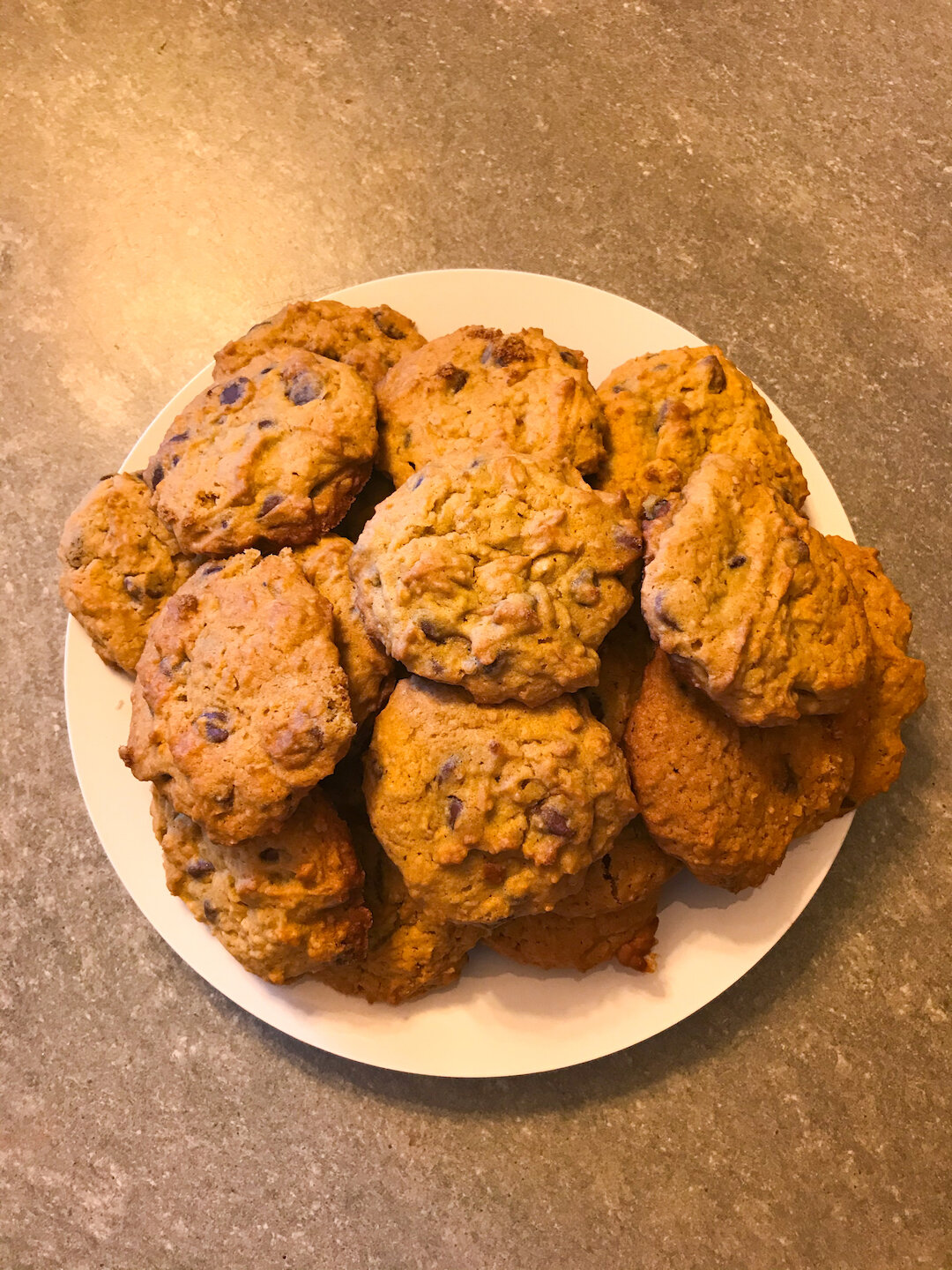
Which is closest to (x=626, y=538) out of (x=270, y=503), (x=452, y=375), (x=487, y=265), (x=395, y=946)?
(x=452, y=375)

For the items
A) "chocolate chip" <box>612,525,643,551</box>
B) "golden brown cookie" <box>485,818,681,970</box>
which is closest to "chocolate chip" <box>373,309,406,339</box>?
"chocolate chip" <box>612,525,643,551</box>

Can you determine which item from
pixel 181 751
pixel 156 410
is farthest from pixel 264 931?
pixel 156 410

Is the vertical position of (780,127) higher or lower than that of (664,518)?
→ higher

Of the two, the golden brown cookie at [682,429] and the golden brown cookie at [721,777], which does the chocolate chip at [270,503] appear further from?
the golden brown cookie at [721,777]

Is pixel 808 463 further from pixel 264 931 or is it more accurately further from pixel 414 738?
pixel 264 931

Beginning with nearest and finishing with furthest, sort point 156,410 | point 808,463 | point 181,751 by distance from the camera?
point 181,751, point 808,463, point 156,410

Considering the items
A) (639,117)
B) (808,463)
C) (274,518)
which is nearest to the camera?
(274,518)

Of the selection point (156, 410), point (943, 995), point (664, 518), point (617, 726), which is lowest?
point (943, 995)
